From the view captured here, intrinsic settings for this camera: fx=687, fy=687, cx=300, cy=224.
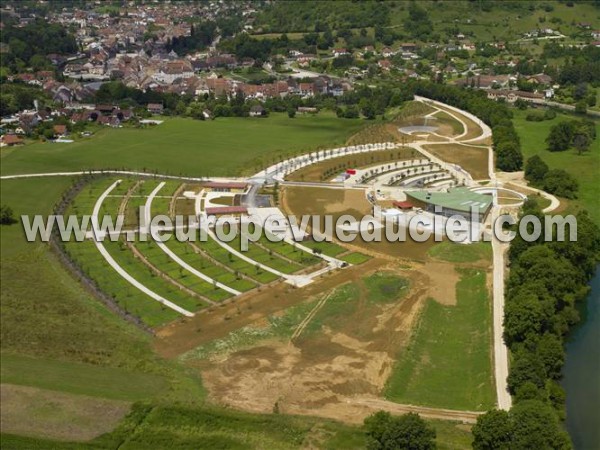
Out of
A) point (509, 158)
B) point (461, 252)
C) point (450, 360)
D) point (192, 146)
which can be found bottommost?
point (192, 146)

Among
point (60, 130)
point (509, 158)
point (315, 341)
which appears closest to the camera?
point (315, 341)

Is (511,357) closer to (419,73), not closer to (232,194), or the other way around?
(232,194)

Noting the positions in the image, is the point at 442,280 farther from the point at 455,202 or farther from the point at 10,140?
the point at 10,140

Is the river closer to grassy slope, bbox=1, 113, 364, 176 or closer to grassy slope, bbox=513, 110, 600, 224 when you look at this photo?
grassy slope, bbox=513, 110, 600, 224

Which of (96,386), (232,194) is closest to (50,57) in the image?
(232,194)

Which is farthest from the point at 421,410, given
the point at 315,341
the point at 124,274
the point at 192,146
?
the point at 192,146
